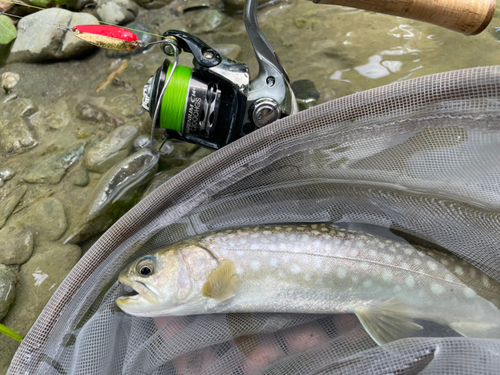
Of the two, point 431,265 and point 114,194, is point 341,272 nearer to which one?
point 431,265

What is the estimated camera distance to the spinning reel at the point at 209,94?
1562mm

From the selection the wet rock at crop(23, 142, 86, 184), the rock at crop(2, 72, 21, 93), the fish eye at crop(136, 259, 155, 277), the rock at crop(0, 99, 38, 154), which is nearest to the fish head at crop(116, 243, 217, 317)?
the fish eye at crop(136, 259, 155, 277)

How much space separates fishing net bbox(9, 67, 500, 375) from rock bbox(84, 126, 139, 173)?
834 mm

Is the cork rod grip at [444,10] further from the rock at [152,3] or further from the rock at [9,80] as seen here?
the rock at [9,80]

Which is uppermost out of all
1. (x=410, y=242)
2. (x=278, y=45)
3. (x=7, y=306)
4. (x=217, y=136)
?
(x=278, y=45)

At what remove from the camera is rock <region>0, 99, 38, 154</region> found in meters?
2.30

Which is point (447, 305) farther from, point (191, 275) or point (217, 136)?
point (217, 136)

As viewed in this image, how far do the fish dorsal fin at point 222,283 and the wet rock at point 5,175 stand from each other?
1.68 meters

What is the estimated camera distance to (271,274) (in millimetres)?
1417

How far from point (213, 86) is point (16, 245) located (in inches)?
56.1

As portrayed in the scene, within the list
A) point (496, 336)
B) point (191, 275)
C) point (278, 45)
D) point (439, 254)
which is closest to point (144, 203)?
point (191, 275)

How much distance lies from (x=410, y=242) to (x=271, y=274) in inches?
25.3

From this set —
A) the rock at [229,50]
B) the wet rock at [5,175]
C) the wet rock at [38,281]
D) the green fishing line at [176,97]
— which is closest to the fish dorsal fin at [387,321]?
the green fishing line at [176,97]

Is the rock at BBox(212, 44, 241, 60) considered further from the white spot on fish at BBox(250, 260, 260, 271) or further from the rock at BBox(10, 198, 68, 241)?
the white spot on fish at BBox(250, 260, 260, 271)
